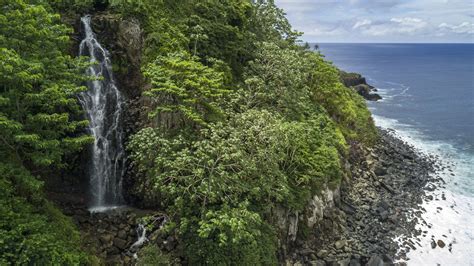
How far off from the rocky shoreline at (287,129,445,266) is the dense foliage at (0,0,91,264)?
15427 millimetres

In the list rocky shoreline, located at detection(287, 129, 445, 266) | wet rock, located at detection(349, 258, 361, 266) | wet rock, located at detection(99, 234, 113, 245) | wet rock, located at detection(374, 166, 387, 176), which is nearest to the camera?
wet rock, located at detection(99, 234, 113, 245)

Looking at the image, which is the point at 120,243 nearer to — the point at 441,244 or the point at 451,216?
the point at 441,244

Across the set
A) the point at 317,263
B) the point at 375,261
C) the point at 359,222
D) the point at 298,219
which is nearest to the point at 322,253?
the point at 317,263

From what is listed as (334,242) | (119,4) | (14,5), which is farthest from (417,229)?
(14,5)

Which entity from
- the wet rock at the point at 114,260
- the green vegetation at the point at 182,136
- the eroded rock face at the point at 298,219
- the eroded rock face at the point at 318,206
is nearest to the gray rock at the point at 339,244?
the eroded rock face at the point at 298,219

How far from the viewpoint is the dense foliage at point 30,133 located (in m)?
14.9

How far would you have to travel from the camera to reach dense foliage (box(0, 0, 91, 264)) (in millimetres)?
14945

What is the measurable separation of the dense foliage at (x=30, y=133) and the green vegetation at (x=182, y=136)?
0.06m

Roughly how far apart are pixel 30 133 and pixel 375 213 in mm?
29110

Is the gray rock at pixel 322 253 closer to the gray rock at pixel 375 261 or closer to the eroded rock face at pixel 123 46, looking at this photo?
A: the gray rock at pixel 375 261

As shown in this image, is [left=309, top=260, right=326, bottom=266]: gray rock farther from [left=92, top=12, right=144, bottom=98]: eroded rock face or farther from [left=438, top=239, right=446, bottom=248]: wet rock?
[left=92, top=12, right=144, bottom=98]: eroded rock face

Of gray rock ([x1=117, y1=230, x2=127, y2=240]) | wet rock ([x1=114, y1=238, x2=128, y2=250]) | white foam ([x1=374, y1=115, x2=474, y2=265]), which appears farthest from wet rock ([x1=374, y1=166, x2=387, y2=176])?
wet rock ([x1=114, y1=238, x2=128, y2=250])

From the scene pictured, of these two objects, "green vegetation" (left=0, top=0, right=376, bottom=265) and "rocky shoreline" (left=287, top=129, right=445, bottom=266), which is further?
"rocky shoreline" (left=287, top=129, right=445, bottom=266)

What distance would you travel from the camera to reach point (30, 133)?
54.8 ft
